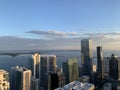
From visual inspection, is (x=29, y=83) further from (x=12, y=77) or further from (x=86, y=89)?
(x=86, y=89)

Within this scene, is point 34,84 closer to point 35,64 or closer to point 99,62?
point 35,64

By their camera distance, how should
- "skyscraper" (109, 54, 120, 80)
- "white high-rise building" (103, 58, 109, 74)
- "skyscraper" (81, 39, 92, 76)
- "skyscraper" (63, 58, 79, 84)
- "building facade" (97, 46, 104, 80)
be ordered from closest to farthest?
"skyscraper" (63, 58, 79, 84) < "skyscraper" (109, 54, 120, 80) < "building facade" (97, 46, 104, 80) < "white high-rise building" (103, 58, 109, 74) < "skyscraper" (81, 39, 92, 76)

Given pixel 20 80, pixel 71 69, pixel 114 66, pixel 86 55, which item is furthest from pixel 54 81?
pixel 86 55

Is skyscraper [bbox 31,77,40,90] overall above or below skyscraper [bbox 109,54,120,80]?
below

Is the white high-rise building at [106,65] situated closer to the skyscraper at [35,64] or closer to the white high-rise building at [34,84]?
the skyscraper at [35,64]

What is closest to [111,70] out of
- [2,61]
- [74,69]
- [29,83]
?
[74,69]

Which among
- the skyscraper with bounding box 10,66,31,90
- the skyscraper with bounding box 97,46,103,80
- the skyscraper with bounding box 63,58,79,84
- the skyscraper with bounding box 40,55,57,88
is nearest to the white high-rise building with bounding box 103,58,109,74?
the skyscraper with bounding box 97,46,103,80

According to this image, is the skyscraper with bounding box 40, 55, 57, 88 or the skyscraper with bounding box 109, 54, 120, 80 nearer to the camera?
the skyscraper with bounding box 109, 54, 120, 80

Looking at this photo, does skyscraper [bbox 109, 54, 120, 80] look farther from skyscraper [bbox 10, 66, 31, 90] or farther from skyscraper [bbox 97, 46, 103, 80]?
skyscraper [bbox 10, 66, 31, 90]
